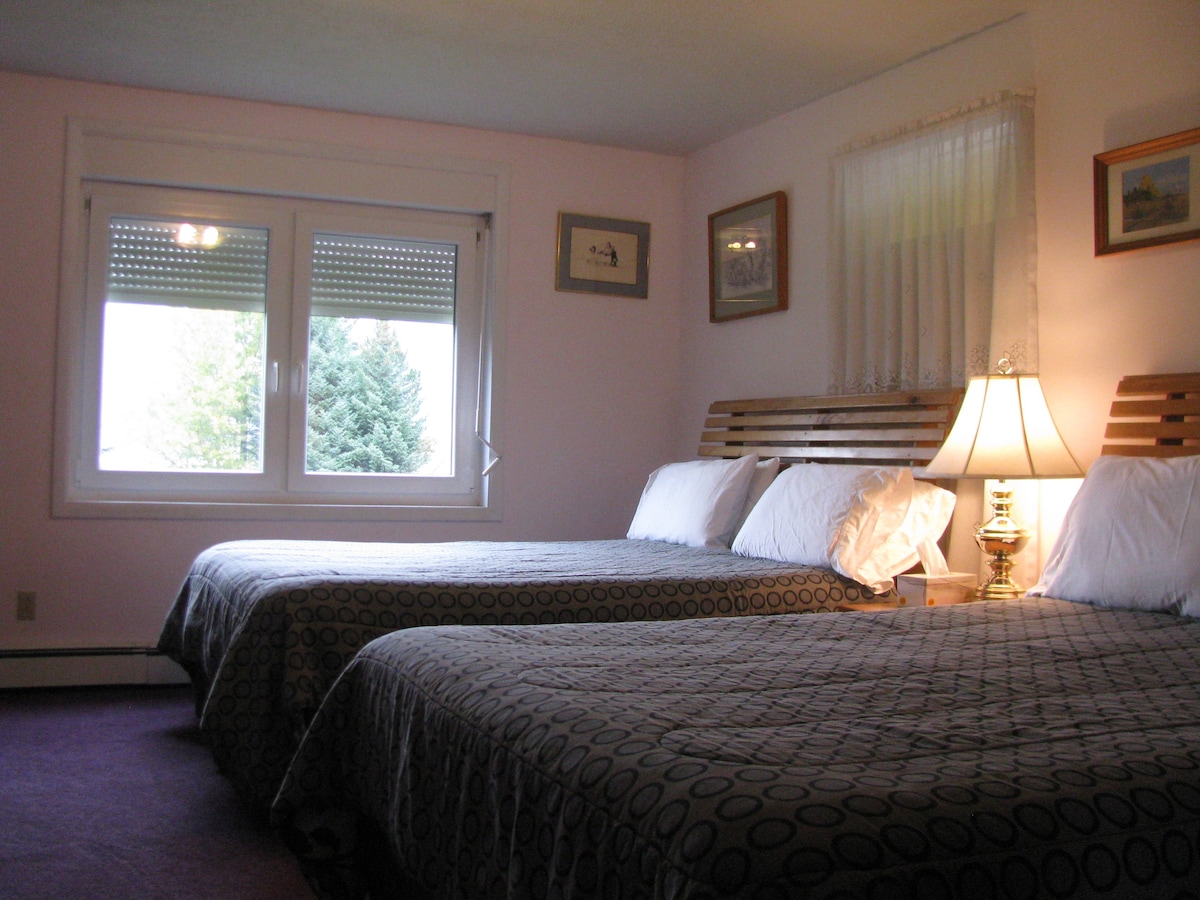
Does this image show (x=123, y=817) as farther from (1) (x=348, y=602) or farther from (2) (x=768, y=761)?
(2) (x=768, y=761)

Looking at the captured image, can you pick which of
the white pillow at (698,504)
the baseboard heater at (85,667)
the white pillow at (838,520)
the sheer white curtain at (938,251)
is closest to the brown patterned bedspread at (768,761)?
the white pillow at (838,520)

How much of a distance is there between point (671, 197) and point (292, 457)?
212 centimetres

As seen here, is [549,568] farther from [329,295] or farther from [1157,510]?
[329,295]

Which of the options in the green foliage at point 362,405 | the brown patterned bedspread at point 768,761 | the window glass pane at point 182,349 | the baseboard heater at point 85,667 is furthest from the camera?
the green foliage at point 362,405

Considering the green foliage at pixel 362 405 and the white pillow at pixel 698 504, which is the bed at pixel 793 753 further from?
the green foliage at pixel 362 405

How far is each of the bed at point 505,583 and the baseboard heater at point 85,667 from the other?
86cm

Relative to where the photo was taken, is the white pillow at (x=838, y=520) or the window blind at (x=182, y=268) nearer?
the white pillow at (x=838, y=520)

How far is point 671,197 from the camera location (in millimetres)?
4918

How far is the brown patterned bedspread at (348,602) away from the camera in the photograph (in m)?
2.35

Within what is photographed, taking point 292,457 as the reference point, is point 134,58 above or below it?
above

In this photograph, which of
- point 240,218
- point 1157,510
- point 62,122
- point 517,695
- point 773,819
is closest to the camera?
point 773,819

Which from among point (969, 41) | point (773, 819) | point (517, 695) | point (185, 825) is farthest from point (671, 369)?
point (773, 819)

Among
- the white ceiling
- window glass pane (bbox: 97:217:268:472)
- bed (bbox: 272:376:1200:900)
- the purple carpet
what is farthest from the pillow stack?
window glass pane (bbox: 97:217:268:472)

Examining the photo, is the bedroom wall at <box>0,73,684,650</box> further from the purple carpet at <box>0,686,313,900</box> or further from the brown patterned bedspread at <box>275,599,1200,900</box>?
the brown patterned bedspread at <box>275,599,1200,900</box>
